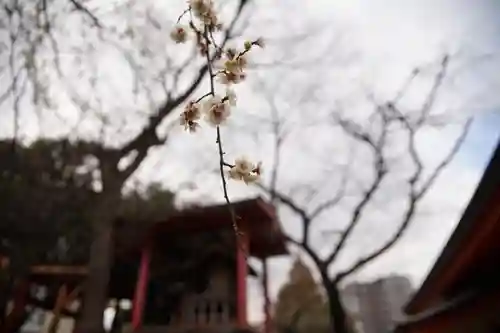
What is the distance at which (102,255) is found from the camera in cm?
257

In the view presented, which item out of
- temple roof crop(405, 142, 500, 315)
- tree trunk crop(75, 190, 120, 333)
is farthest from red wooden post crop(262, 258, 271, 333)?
temple roof crop(405, 142, 500, 315)

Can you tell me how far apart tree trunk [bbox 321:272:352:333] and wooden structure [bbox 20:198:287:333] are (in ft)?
0.93

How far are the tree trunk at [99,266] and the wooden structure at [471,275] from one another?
5.00ft

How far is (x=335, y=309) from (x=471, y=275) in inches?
53.7

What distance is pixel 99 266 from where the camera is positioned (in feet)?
8.39

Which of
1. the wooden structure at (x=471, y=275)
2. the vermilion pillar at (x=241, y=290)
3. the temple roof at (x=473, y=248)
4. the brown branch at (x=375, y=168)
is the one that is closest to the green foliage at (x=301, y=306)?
the brown branch at (x=375, y=168)

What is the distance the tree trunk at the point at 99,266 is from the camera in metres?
2.47

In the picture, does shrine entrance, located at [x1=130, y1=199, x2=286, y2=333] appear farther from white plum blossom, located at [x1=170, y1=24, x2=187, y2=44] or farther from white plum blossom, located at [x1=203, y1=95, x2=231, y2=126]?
white plum blossom, located at [x1=203, y1=95, x2=231, y2=126]

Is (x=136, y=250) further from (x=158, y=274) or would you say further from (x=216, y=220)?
(x=216, y=220)

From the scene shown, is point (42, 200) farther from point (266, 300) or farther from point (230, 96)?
point (230, 96)

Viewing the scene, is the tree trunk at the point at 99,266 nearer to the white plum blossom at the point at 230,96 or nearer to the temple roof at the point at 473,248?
the temple roof at the point at 473,248

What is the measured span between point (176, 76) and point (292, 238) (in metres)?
1.06

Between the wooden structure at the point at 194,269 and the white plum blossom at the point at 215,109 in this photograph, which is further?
the wooden structure at the point at 194,269

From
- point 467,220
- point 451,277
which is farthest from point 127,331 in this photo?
point 467,220
